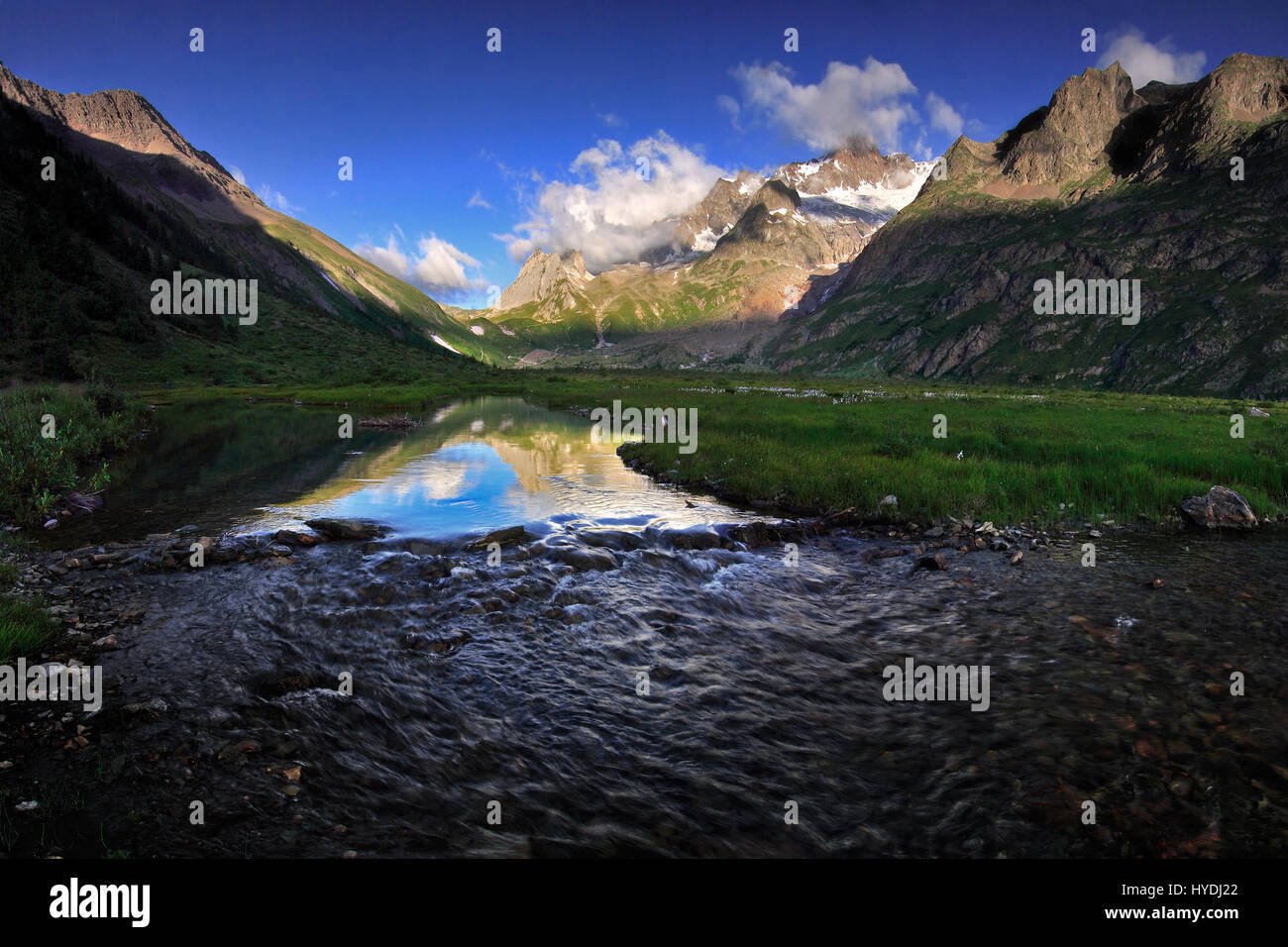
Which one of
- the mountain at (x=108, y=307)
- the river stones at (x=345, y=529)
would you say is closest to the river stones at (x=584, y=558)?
the river stones at (x=345, y=529)

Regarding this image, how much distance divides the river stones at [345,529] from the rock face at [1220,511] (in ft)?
91.6

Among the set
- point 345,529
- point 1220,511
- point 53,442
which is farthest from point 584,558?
point 53,442

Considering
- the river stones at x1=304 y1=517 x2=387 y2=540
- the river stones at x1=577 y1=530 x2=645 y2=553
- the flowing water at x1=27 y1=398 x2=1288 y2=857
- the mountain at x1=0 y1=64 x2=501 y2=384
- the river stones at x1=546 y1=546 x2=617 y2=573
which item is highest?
the mountain at x1=0 y1=64 x2=501 y2=384

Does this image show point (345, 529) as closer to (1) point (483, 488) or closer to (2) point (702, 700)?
(1) point (483, 488)

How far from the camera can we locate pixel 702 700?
9.64m

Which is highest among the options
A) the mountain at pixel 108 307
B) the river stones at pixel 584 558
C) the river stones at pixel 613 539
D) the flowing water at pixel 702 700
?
the mountain at pixel 108 307

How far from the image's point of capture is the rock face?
1925 centimetres

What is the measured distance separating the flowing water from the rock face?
3.81 ft

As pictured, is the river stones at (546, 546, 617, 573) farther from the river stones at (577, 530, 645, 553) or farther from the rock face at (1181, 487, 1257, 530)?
the rock face at (1181, 487, 1257, 530)

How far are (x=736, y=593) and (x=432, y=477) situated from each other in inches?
794

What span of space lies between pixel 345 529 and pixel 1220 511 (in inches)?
1165

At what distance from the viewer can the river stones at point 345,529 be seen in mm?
18203

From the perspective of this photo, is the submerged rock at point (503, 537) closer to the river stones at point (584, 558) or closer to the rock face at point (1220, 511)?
the river stones at point (584, 558)

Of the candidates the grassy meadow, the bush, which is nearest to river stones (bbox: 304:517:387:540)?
the bush
